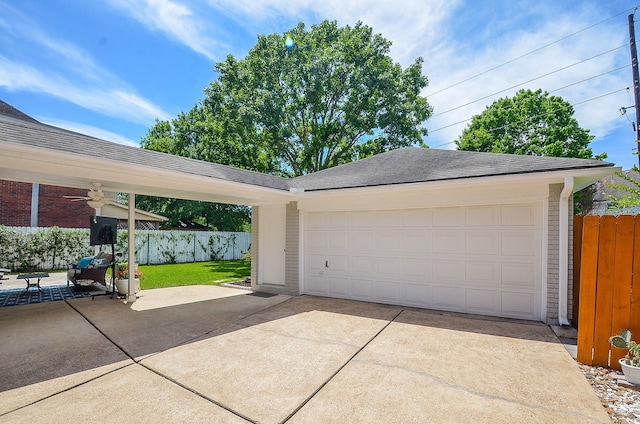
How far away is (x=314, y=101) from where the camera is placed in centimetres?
1747

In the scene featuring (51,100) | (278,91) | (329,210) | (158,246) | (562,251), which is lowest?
(158,246)

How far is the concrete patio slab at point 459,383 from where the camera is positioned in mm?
2750

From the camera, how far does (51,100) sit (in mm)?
14328

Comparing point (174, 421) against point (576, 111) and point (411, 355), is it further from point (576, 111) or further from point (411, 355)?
point (576, 111)

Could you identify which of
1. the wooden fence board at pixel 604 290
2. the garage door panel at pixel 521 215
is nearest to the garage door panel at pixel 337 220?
the garage door panel at pixel 521 215

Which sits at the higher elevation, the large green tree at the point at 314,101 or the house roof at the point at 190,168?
the large green tree at the point at 314,101

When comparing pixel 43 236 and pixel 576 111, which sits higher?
pixel 576 111

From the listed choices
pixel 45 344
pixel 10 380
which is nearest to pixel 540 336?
pixel 10 380

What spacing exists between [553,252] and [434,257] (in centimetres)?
210

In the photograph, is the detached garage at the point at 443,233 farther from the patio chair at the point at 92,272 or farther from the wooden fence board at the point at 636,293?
the patio chair at the point at 92,272

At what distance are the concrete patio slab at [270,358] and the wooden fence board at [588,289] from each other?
2.77 m

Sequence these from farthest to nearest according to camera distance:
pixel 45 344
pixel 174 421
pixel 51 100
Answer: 1. pixel 51 100
2. pixel 45 344
3. pixel 174 421

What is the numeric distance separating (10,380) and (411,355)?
16.0ft

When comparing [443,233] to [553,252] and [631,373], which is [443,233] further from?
[631,373]
